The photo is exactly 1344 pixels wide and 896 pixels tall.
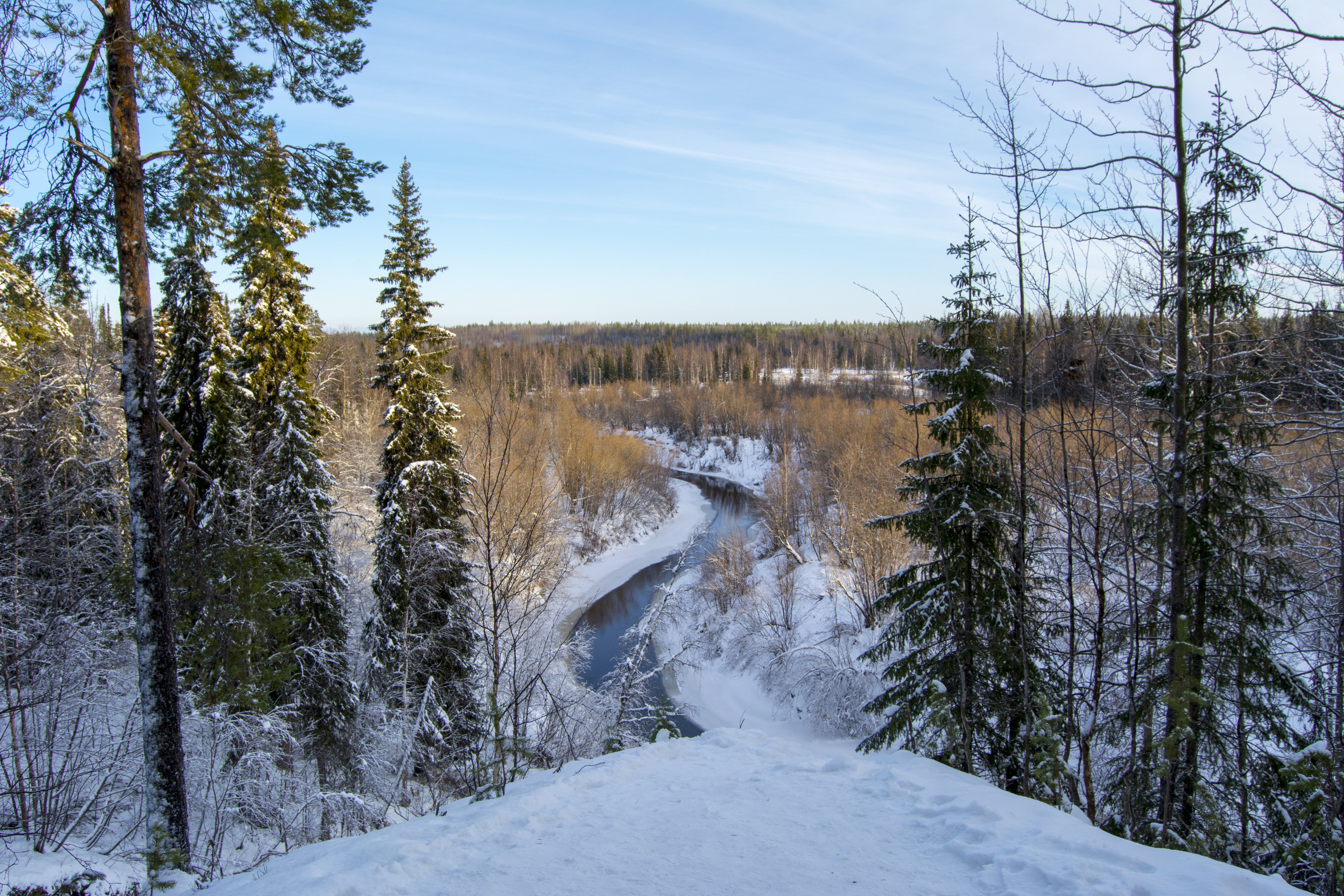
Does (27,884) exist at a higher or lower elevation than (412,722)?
higher

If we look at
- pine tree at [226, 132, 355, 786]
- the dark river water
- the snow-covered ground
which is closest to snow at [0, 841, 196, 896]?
pine tree at [226, 132, 355, 786]

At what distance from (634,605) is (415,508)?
51.3 feet

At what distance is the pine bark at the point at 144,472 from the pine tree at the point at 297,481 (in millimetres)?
6028

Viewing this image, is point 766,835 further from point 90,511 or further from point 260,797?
point 90,511

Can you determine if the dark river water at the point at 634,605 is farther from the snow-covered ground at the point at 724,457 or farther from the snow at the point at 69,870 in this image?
the snow-covered ground at the point at 724,457

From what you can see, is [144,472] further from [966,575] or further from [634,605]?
[634,605]

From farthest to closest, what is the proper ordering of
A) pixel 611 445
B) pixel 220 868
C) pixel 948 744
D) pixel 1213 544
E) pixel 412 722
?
pixel 611 445
pixel 412 722
pixel 1213 544
pixel 948 744
pixel 220 868

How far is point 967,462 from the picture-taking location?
9.21m

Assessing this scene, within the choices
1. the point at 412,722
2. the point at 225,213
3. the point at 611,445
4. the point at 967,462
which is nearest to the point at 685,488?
the point at 611,445

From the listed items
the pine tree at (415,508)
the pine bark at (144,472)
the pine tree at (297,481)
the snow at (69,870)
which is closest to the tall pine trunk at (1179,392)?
the snow at (69,870)

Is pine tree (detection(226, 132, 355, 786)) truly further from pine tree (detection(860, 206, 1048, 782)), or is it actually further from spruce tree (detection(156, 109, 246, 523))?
pine tree (detection(860, 206, 1048, 782))

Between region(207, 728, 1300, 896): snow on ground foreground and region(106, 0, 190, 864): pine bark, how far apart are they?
1.99 metres

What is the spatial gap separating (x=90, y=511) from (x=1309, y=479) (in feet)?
81.0

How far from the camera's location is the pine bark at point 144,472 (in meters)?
5.64
